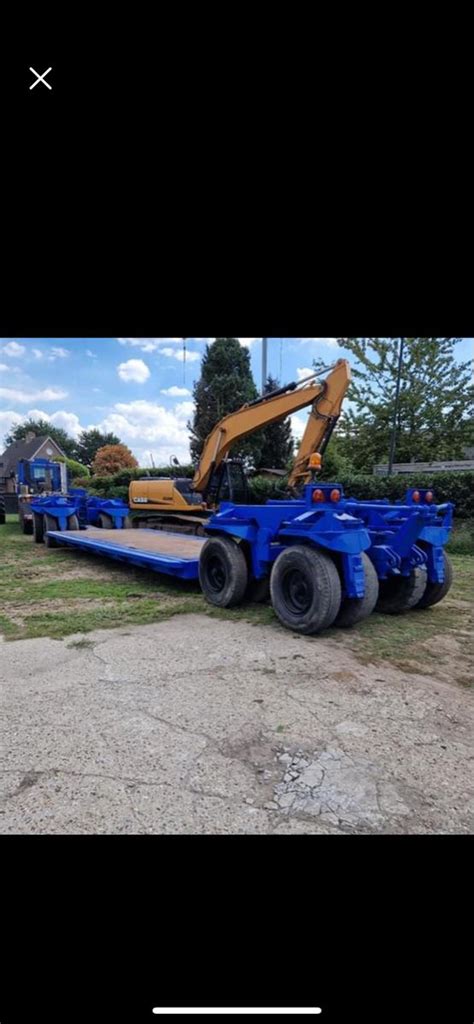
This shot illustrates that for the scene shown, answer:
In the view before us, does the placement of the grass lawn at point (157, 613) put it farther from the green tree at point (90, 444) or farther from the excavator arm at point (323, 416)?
the green tree at point (90, 444)

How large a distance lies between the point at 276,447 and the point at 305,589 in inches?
841

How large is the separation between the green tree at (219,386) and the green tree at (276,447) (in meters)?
2.55

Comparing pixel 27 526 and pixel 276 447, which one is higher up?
pixel 276 447

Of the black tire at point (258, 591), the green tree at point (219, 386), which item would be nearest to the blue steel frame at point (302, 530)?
the black tire at point (258, 591)

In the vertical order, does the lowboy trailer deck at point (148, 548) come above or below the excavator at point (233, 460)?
below

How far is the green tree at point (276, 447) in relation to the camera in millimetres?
25203

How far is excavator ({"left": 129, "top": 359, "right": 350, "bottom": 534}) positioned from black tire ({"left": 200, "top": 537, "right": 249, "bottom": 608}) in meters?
3.30

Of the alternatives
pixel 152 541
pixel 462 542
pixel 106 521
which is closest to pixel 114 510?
pixel 106 521

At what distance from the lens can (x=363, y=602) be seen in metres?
4.48
